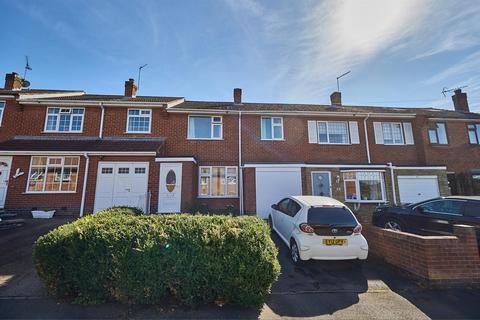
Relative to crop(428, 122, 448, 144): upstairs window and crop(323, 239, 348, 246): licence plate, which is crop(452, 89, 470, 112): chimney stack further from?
crop(323, 239, 348, 246): licence plate

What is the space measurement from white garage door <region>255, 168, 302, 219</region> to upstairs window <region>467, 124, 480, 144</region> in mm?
13265

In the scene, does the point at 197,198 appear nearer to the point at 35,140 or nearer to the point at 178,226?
the point at 178,226

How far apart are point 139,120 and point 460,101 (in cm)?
2531

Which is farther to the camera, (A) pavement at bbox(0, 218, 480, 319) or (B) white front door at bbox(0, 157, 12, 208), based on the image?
(B) white front door at bbox(0, 157, 12, 208)

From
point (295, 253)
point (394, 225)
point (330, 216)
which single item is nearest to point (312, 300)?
point (295, 253)

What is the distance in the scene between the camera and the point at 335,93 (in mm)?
17594

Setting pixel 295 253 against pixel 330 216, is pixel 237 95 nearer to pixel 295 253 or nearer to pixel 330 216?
pixel 330 216

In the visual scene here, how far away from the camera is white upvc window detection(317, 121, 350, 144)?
1444 centimetres

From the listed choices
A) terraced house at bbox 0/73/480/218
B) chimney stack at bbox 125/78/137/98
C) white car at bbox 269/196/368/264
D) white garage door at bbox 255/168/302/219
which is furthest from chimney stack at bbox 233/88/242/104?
white car at bbox 269/196/368/264

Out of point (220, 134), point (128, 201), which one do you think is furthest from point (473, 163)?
point (128, 201)

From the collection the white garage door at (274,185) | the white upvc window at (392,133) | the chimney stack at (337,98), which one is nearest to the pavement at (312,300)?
the white garage door at (274,185)

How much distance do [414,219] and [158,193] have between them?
1096cm

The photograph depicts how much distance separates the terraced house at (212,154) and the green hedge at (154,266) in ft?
24.7

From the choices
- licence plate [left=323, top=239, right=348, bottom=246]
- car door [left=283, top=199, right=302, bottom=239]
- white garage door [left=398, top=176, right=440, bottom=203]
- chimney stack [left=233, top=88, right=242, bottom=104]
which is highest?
chimney stack [left=233, top=88, right=242, bottom=104]
